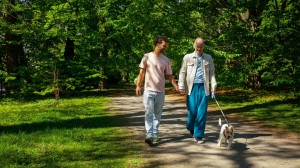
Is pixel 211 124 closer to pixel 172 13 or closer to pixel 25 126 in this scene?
pixel 25 126

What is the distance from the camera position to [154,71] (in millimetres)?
6766

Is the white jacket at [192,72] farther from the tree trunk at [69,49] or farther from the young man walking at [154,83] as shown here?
the tree trunk at [69,49]

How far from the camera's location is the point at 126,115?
11719 millimetres

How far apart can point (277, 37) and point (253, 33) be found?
105 cm

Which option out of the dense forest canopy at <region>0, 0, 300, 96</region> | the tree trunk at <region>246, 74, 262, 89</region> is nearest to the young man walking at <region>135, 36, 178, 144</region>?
the dense forest canopy at <region>0, 0, 300, 96</region>

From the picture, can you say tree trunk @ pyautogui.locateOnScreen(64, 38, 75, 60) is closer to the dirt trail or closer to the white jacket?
the dirt trail

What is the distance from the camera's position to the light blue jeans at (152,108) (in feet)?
22.1

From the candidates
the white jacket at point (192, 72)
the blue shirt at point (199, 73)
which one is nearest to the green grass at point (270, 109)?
the white jacket at point (192, 72)

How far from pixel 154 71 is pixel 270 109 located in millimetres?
7177

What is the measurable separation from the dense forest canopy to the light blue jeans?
808cm

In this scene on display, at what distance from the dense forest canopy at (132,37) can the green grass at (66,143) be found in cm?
609

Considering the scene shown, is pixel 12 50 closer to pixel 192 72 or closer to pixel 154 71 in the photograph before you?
pixel 154 71

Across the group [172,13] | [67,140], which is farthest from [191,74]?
[172,13]

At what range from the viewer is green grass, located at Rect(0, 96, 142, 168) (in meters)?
5.62
